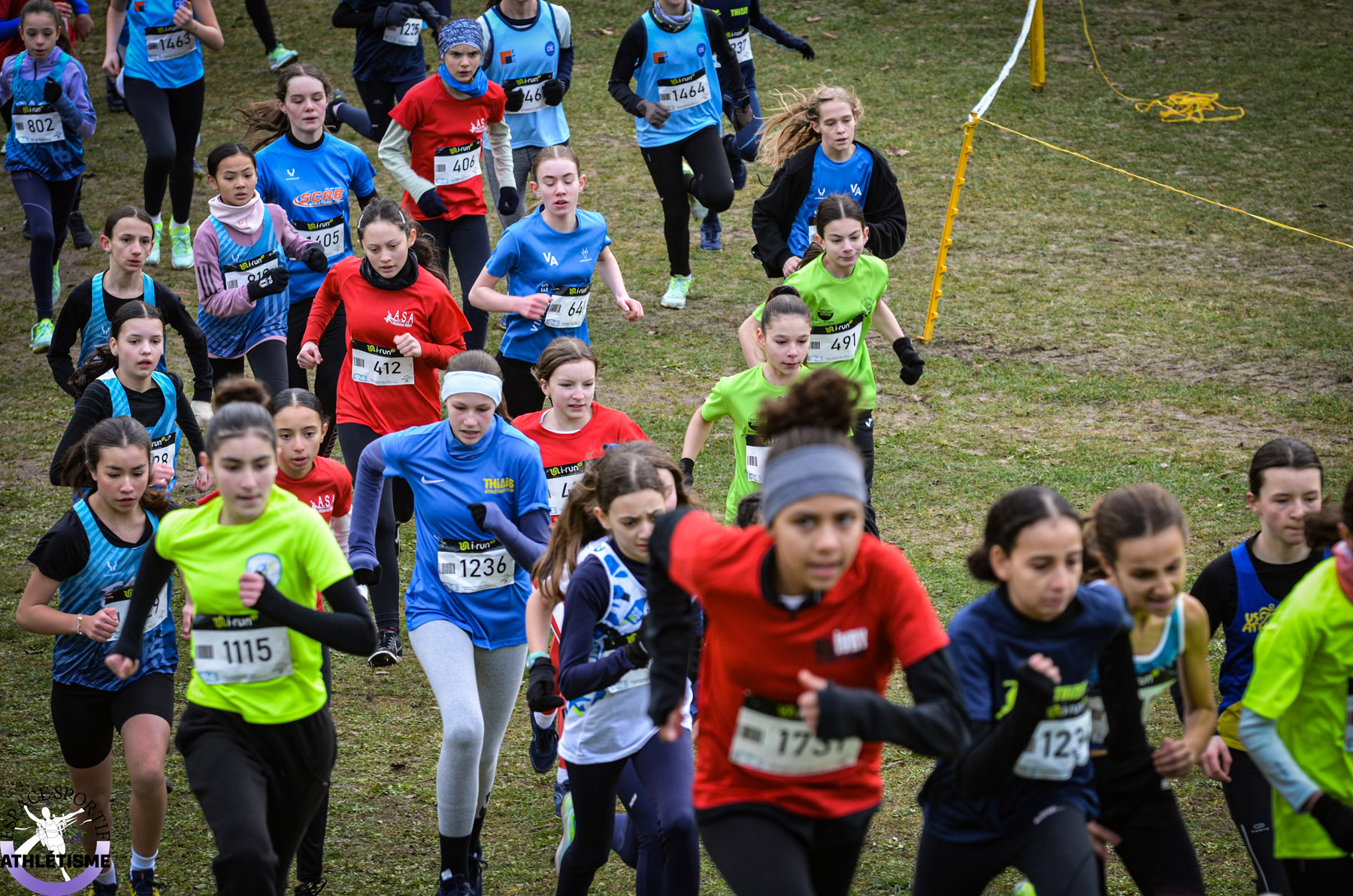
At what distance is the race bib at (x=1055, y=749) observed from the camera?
3.36 meters

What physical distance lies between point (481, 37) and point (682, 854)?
5.94 metres

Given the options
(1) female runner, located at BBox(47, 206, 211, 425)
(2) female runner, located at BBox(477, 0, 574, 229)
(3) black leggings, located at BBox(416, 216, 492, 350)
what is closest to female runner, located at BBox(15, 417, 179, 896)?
(1) female runner, located at BBox(47, 206, 211, 425)

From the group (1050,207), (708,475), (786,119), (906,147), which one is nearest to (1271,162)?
(1050,207)

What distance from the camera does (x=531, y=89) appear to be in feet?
30.3

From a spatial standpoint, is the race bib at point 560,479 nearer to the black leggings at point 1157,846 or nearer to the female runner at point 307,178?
the female runner at point 307,178

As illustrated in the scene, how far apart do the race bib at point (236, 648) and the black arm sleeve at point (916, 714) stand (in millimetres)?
1720

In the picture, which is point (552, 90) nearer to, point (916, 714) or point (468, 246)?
point (468, 246)

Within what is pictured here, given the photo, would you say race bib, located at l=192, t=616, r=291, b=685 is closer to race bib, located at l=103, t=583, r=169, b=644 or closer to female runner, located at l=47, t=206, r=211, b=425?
race bib, located at l=103, t=583, r=169, b=644

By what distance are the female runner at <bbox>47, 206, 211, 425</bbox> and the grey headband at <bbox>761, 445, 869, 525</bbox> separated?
14.2 ft

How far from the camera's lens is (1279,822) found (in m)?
3.62

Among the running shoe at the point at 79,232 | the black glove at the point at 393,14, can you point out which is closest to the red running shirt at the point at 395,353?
the black glove at the point at 393,14

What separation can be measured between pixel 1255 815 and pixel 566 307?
410cm

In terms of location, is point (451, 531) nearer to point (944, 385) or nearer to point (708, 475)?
point (708, 475)

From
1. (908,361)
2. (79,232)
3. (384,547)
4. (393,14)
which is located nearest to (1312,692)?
(908,361)
